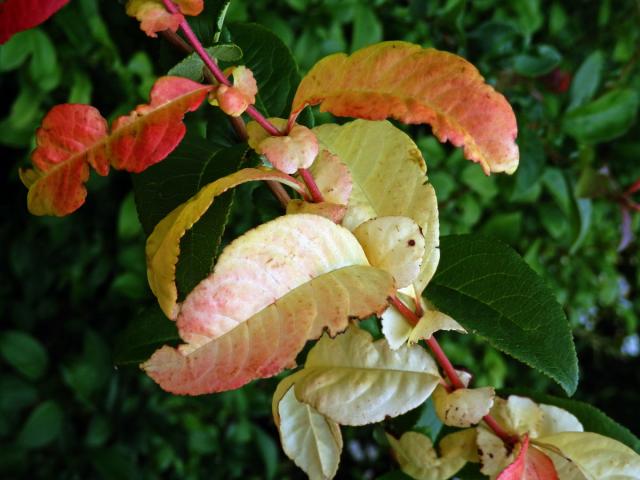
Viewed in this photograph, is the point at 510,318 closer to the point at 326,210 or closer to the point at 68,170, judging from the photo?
the point at 326,210

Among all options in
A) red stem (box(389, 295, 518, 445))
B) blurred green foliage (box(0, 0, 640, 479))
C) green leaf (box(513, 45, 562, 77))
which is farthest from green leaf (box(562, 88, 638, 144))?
red stem (box(389, 295, 518, 445))

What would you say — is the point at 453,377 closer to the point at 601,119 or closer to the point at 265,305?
the point at 265,305

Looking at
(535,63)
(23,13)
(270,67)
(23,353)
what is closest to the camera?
(23,13)

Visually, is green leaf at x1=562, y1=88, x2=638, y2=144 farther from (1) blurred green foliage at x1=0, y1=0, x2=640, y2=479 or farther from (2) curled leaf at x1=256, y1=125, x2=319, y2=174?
(2) curled leaf at x1=256, y1=125, x2=319, y2=174

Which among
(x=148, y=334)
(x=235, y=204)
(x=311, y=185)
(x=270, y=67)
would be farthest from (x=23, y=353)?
(x=311, y=185)

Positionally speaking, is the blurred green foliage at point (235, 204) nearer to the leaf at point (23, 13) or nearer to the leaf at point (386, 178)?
the leaf at point (386, 178)

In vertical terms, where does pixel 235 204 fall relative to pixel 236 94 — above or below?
below
